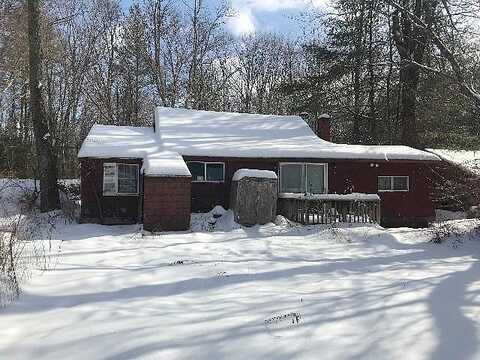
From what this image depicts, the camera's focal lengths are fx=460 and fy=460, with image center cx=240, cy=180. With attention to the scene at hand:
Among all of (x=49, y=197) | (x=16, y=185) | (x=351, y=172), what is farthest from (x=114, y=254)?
(x=16, y=185)

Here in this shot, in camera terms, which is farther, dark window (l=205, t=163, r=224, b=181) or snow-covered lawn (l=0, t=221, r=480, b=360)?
dark window (l=205, t=163, r=224, b=181)

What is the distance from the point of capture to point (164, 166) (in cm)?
1298

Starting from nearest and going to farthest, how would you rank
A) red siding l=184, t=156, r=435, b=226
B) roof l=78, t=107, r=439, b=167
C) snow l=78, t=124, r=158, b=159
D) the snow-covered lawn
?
the snow-covered lawn, snow l=78, t=124, r=158, b=159, roof l=78, t=107, r=439, b=167, red siding l=184, t=156, r=435, b=226

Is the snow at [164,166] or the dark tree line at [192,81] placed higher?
the dark tree line at [192,81]

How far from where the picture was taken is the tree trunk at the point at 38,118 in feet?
54.1

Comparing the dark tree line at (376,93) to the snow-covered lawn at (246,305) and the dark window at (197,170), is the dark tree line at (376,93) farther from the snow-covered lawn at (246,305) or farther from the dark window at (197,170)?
the snow-covered lawn at (246,305)

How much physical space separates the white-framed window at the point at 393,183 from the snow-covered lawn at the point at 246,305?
28.1ft

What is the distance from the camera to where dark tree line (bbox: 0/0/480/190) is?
21.7 metres

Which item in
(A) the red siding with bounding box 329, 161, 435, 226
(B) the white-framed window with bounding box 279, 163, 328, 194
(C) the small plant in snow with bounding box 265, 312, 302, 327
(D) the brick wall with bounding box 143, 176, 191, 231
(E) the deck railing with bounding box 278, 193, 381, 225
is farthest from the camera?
(A) the red siding with bounding box 329, 161, 435, 226

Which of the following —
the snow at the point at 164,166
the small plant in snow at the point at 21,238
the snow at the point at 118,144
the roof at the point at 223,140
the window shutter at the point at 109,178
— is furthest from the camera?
the roof at the point at 223,140

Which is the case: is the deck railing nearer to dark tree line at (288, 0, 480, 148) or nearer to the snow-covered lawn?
the snow-covered lawn

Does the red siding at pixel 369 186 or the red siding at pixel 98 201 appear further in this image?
the red siding at pixel 369 186

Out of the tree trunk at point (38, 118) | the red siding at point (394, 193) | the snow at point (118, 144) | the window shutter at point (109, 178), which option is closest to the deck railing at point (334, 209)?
the red siding at point (394, 193)

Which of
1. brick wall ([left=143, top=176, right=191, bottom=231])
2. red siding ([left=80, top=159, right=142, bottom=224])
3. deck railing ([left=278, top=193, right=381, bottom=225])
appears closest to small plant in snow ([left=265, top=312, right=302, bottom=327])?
brick wall ([left=143, top=176, right=191, bottom=231])
